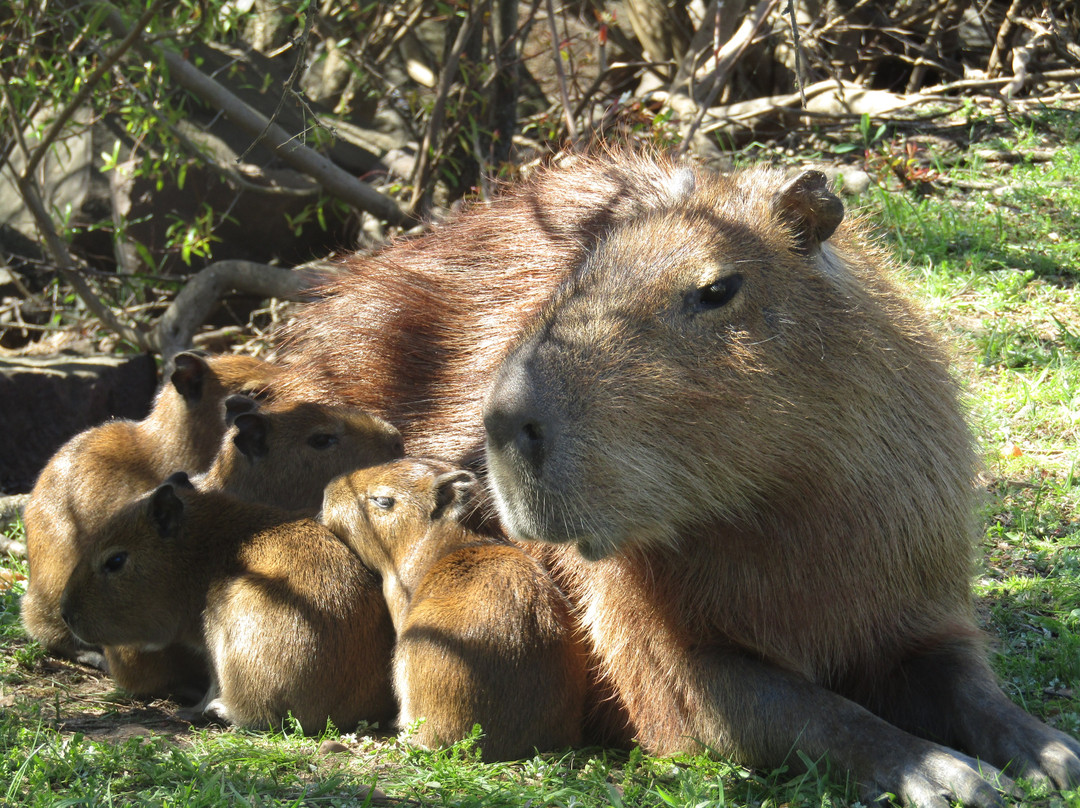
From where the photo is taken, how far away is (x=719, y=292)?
2.91 metres

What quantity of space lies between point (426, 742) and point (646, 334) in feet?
4.26

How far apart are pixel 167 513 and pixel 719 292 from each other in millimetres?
1958

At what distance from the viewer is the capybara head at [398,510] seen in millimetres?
3488

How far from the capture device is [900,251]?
20.2 ft

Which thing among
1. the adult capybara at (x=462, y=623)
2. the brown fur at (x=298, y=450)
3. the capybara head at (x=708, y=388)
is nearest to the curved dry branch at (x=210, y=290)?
the brown fur at (x=298, y=450)

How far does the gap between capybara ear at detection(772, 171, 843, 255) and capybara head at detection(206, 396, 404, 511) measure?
67.3 inches

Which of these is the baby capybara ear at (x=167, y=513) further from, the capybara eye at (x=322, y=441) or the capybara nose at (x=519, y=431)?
the capybara nose at (x=519, y=431)

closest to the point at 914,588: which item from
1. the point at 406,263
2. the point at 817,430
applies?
the point at 817,430

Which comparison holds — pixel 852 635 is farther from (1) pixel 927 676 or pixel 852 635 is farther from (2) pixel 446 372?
(2) pixel 446 372

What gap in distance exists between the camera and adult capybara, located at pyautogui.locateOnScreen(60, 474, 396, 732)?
327cm

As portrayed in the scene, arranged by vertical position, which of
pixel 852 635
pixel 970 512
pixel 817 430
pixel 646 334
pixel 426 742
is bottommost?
pixel 426 742

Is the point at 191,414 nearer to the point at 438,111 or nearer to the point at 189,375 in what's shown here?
the point at 189,375

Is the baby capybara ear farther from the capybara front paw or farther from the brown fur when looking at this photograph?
the capybara front paw

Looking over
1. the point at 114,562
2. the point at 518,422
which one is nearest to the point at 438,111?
the point at 114,562
